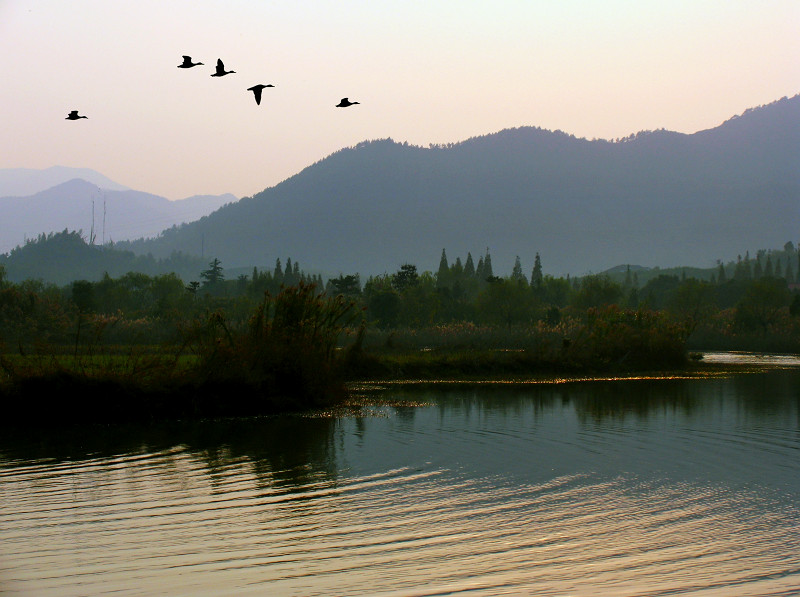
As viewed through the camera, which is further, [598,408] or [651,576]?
[598,408]

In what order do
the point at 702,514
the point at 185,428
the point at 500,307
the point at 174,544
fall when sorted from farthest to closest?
1. the point at 500,307
2. the point at 185,428
3. the point at 702,514
4. the point at 174,544

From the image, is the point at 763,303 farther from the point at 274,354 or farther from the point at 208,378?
the point at 208,378

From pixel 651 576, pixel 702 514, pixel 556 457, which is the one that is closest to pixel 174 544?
pixel 651 576

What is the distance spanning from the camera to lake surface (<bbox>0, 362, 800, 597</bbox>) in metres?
10.2

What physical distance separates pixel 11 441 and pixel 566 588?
560 inches

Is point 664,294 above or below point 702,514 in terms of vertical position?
above

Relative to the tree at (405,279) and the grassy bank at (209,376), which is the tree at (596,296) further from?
the grassy bank at (209,376)

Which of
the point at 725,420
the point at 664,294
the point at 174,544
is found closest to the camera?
the point at 174,544

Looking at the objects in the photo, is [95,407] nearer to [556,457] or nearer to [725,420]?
[556,457]

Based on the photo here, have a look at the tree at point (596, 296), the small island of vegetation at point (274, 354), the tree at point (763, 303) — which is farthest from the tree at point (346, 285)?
the tree at point (763, 303)

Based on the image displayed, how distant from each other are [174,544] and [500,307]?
352ft

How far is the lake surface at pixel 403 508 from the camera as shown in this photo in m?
10.2

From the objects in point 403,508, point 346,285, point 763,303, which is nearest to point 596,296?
point 763,303

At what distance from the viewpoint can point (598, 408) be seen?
1099 inches
